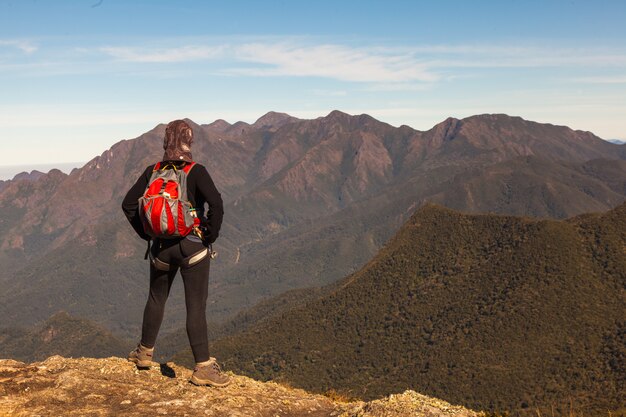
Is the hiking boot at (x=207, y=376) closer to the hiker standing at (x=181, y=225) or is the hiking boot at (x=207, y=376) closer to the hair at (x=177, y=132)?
the hiker standing at (x=181, y=225)

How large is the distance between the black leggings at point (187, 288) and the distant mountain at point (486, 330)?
108 meters

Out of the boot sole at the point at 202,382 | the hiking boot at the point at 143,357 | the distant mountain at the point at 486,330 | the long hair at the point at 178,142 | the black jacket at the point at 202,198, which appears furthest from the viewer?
the distant mountain at the point at 486,330

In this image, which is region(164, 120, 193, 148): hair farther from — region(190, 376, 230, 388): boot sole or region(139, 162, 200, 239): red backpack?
region(190, 376, 230, 388): boot sole

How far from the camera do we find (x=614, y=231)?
17000cm

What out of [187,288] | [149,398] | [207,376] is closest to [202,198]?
[187,288]

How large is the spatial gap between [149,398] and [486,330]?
15716 centimetres

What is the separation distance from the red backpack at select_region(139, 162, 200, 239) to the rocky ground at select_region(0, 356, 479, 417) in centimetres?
387

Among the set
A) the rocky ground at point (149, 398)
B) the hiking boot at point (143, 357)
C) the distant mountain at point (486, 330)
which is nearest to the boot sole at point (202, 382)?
the rocky ground at point (149, 398)

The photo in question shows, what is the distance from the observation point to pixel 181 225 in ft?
40.5

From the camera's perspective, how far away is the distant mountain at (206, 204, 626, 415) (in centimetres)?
12744

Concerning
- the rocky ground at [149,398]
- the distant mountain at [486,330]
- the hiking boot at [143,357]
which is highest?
the hiking boot at [143,357]

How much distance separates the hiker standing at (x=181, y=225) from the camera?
12.3 meters

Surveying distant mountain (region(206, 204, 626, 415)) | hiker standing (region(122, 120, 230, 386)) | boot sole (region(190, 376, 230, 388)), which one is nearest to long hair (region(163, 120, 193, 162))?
hiker standing (region(122, 120, 230, 386))

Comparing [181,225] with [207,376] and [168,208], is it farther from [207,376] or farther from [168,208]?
[207,376]
